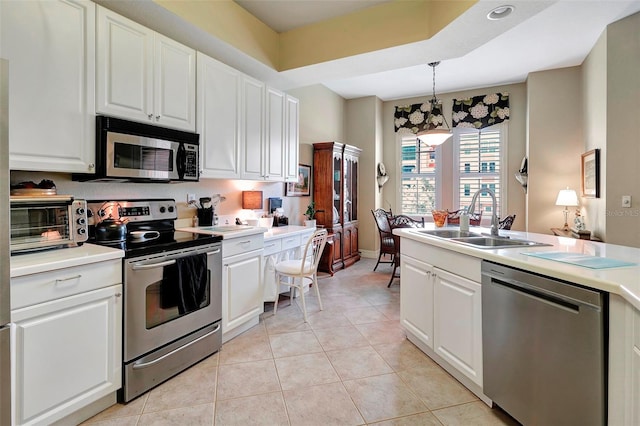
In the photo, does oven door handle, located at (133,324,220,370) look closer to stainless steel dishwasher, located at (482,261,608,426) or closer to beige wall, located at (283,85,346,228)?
stainless steel dishwasher, located at (482,261,608,426)

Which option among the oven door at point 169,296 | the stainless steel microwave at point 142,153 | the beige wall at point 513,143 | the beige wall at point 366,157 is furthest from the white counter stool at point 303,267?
the beige wall at point 513,143

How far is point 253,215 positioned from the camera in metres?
3.92

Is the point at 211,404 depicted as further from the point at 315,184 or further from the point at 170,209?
the point at 315,184

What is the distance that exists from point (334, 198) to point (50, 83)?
3.86 metres

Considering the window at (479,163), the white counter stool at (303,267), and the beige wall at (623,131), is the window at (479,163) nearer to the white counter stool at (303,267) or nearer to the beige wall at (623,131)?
the beige wall at (623,131)

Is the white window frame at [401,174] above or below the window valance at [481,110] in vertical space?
below

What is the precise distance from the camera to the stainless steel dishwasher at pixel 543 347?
1.31 m

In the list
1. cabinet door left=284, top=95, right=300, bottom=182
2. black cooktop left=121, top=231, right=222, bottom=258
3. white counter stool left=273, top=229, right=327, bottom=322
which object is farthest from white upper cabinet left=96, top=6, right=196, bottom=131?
white counter stool left=273, top=229, right=327, bottom=322

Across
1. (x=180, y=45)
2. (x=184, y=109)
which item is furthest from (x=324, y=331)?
(x=180, y=45)

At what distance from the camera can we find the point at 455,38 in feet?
8.95

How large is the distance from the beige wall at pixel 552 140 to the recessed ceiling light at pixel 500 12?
3.18 metres

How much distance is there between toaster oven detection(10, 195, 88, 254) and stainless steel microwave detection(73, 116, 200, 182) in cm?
34

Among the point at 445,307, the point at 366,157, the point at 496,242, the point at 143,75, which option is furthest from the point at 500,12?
the point at 366,157

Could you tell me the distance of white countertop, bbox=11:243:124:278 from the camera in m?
1.50
